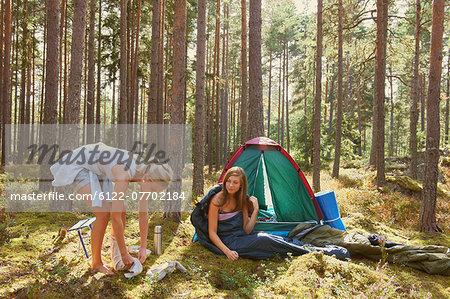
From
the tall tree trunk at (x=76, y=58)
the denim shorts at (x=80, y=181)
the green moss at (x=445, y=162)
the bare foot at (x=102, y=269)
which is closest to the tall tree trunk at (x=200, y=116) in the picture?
the tall tree trunk at (x=76, y=58)

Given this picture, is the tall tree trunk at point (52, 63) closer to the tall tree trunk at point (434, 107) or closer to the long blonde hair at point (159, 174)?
the long blonde hair at point (159, 174)

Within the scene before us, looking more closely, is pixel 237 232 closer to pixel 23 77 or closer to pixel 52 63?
pixel 52 63

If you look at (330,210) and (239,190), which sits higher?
(239,190)

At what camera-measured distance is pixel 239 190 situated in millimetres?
4750

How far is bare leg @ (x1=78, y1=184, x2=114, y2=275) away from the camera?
3197mm

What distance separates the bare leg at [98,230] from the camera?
320 centimetres

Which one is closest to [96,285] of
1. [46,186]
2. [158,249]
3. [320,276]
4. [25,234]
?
[158,249]

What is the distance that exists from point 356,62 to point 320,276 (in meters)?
11.7

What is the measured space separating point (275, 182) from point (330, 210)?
1.26 metres

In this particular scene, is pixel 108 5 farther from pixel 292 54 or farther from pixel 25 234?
pixel 292 54

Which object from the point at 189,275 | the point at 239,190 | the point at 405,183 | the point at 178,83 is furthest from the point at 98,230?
the point at 405,183

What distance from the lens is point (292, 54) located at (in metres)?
29.2

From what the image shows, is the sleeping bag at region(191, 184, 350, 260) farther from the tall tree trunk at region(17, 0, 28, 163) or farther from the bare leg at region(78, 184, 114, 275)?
the tall tree trunk at region(17, 0, 28, 163)

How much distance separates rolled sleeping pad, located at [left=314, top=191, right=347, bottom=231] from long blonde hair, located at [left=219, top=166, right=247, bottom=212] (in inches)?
70.8
